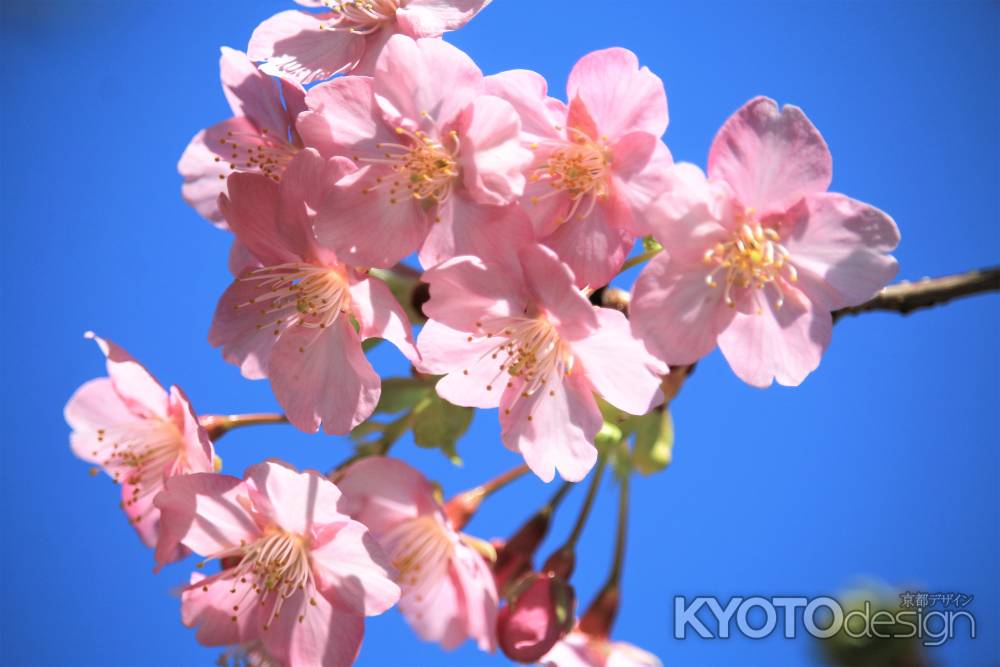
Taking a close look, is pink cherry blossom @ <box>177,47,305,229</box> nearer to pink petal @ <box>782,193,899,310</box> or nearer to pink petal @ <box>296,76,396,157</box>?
pink petal @ <box>296,76,396,157</box>

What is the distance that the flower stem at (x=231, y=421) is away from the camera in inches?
35.1

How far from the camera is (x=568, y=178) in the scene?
24.4 inches

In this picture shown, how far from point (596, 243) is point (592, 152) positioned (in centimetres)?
7

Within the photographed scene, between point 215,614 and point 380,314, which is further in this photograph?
point 215,614

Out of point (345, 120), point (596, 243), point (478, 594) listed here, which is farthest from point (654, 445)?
point (345, 120)

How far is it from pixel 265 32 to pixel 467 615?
531mm

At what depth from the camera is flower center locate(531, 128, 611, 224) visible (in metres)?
0.62

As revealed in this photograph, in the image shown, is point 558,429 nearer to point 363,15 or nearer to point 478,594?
point 478,594

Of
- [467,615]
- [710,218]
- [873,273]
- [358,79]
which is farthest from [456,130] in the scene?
[467,615]

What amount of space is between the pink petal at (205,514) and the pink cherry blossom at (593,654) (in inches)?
12.2

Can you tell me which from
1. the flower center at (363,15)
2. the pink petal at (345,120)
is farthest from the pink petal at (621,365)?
the flower center at (363,15)

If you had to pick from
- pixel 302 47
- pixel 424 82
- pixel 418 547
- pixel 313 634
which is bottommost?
pixel 313 634

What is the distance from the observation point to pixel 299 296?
700 mm

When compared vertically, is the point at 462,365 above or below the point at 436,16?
below
